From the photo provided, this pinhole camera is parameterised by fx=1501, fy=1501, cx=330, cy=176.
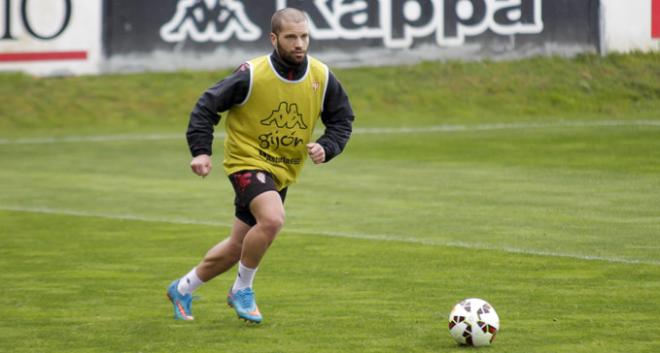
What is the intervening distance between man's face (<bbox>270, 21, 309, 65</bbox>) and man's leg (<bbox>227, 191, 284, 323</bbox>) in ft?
2.93

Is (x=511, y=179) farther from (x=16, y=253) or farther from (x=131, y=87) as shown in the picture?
(x=131, y=87)

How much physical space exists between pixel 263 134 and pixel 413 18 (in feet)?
60.3

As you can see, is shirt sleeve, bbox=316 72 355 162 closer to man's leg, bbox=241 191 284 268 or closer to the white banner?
man's leg, bbox=241 191 284 268

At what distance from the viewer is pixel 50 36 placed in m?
26.8

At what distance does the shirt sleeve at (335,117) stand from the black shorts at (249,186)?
1.51 ft

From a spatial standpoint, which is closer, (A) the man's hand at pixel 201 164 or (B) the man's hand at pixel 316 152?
(A) the man's hand at pixel 201 164

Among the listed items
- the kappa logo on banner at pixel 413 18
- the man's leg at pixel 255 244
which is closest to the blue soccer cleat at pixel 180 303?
the man's leg at pixel 255 244

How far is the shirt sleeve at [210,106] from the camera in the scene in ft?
31.4

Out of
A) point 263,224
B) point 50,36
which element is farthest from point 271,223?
point 50,36

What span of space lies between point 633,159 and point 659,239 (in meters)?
7.26

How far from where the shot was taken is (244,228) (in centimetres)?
984

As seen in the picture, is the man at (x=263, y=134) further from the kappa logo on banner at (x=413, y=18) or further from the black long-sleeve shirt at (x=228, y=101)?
the kappa logo on banner at (x=413, y=18)

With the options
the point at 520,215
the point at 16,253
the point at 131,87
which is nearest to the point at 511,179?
the point at 520,215

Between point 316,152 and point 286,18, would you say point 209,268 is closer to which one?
point 316,152
